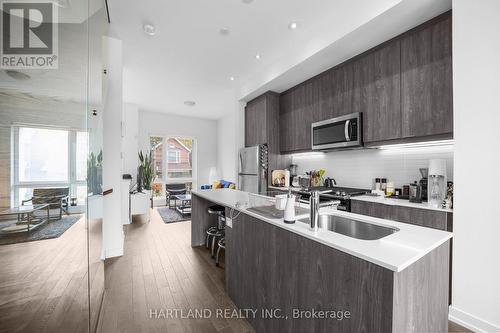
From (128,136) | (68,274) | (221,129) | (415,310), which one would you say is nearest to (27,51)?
(68,274)

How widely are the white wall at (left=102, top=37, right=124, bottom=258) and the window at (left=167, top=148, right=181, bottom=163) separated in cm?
426

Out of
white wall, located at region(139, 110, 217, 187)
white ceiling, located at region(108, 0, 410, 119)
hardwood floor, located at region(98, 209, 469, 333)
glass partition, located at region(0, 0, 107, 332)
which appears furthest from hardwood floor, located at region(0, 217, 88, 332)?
white wall, located at region(139, 110, 217, 187)

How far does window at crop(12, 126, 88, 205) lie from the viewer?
61 centimetres

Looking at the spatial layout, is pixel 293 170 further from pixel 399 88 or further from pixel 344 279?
pixel 344 279

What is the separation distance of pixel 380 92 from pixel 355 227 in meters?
1.86

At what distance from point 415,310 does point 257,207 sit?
44.3 inches

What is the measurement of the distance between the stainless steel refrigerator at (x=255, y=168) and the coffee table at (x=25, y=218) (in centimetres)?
331

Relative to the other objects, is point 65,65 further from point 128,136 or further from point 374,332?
point 128,136

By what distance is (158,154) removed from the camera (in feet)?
22.5

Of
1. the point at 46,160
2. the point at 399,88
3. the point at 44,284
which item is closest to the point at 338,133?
the point at 399,88

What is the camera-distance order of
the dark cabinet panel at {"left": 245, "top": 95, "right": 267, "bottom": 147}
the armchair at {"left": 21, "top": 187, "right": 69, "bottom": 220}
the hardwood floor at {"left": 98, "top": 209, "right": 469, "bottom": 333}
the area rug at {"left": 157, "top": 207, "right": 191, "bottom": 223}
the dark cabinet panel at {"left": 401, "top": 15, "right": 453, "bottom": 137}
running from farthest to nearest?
the area rug at {"left": 157, "top": 207, "right": 191, "bottom": 223}
the dark cabinet panel at {"left": 245, "top": 95, "right": 267, "bottom": 147}
the dark cabinet panel at {"left": 401, "top": 15, "right": 453, "bottom": 137}
the hardwood floor at {"left": 98, "top": 209, "right": 469, "bottom": 333}
the armchair at {"left": 21, "top": 187, "right": 69, "bottom": 220}

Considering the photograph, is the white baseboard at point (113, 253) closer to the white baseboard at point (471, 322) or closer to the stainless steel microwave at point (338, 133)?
the stainless steel microwave at point (338, 133)

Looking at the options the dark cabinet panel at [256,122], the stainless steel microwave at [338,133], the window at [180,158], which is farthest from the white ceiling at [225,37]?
the window at [180,158]

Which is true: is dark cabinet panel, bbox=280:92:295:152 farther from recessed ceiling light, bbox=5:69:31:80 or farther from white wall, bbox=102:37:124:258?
recessed ceiling light, bbox=5:69:31:80
